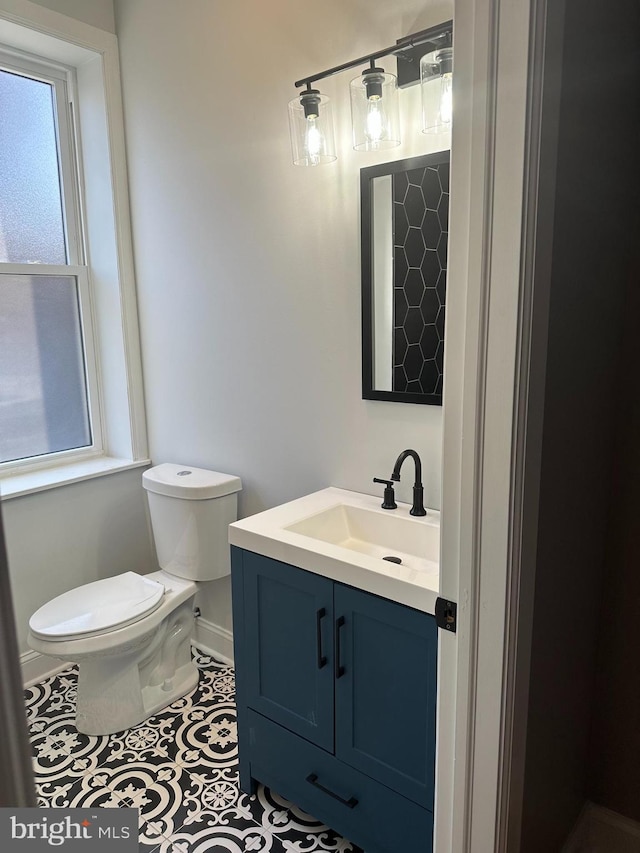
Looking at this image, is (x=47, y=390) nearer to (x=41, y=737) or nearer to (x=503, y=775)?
(x=41, y=737)

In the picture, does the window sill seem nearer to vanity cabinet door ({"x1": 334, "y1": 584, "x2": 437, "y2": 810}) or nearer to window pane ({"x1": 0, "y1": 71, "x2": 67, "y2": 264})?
window pane ({"x1": 0, "y1": 71, "x2": 67, "y2": 264})

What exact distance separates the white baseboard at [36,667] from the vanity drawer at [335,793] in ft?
3.53

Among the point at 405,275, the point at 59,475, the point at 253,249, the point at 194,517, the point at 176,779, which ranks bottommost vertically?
the point at 176,779

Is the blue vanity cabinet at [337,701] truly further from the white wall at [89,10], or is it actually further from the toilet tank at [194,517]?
the white wall at [89,10]

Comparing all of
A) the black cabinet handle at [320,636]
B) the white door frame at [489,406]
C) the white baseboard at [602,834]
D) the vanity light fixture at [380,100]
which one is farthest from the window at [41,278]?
the white baseboard at [602,834]

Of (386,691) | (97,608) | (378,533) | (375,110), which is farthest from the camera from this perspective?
(97,608)

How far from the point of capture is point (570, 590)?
1.37 metres

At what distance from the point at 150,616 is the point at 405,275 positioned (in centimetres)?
140

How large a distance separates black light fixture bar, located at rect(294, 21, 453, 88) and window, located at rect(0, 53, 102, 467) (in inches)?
56.8

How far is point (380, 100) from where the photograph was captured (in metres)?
1.67

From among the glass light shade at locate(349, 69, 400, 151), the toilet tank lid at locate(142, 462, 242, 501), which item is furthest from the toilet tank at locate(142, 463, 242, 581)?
the glass light shade at locate(349, 69, 400, 151)

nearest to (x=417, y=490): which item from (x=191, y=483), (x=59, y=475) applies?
(x=191, y=483)

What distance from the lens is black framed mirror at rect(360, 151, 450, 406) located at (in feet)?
5.59

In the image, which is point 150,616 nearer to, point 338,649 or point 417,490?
point 338,649
